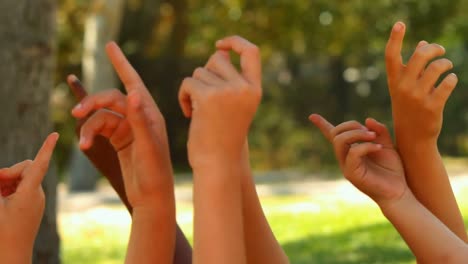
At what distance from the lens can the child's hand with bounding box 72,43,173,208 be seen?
1979 mm

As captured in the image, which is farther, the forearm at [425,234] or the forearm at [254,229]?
the forearm at [254,229]

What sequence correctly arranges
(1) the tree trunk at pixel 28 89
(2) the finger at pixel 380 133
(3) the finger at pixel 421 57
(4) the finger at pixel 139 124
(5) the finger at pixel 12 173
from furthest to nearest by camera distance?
(1) the tree trunk at pixel 28 89
(2) the finger at pixel 380 133
(3) the finger at pixel 421 57
(5) the finger at pixel 12 173
(4) the finger at pixel 139 124

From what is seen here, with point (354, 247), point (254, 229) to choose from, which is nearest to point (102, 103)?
point (254, 229)

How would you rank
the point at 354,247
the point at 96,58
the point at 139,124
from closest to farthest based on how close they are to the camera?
the point at 139,124 < the point at 354,247 < the point at 96,58

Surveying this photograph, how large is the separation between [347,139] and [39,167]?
0.71m

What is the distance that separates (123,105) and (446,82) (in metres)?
0.75

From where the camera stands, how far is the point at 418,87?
2.21 metres

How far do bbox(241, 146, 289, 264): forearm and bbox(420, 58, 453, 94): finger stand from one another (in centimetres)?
44

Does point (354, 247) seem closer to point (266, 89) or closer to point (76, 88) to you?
point (76, 88)

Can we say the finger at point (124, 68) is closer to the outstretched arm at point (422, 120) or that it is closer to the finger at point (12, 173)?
the finger at point (12, 173)

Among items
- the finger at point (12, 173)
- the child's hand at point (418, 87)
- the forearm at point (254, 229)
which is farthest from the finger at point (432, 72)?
the finger at point (12, 173)

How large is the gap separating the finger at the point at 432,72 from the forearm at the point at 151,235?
0.66 meters

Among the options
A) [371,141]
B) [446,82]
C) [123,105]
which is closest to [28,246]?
[123,105]

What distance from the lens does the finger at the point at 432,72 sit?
2.19 m
